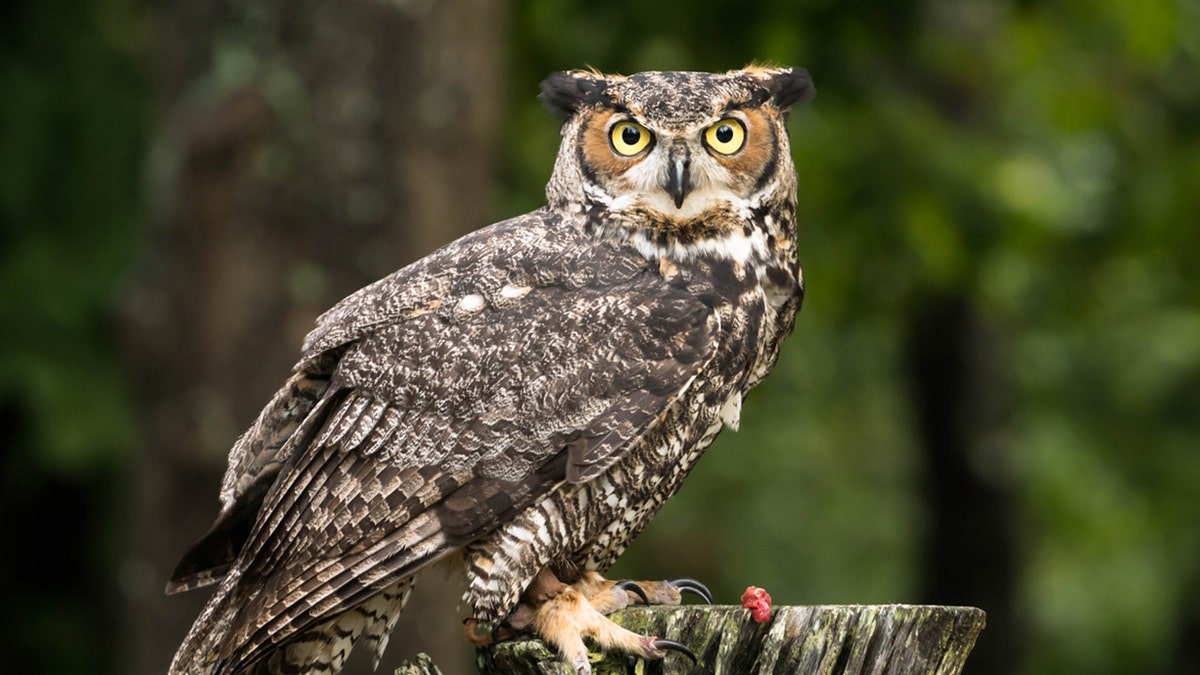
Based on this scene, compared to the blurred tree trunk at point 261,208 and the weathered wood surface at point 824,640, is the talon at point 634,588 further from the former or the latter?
the blurred tree trunk at point 261,208

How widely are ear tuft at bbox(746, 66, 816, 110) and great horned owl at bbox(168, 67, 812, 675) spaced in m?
0.01

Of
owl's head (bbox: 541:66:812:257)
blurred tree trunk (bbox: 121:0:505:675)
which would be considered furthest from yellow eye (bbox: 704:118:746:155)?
blurred tree trunk (bbox: 121:0:505:675)

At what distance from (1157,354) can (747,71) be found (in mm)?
5301

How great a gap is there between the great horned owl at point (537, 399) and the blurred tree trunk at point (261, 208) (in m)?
1.63

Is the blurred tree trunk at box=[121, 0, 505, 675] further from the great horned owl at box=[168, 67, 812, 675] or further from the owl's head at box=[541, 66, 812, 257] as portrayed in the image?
the owl's head at box=[541, 66, 812, 257]

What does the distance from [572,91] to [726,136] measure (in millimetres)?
419

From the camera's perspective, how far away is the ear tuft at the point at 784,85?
11.8 feet

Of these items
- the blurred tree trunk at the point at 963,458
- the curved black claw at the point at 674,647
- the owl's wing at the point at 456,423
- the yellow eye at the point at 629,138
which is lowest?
the blurred tree trunk at the point at 963,458

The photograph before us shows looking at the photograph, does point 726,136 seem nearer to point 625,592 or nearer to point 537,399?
point 537,399

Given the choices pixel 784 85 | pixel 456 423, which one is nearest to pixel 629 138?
pixel 784 85

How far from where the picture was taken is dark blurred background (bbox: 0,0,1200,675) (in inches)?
207

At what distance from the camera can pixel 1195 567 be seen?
9.85 m

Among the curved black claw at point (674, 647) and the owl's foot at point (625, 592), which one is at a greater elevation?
the curved black claw at point (674, 647)

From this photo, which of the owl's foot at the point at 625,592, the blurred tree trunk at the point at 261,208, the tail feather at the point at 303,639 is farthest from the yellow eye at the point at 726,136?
the blurred tree trunk at the point at 261,208
